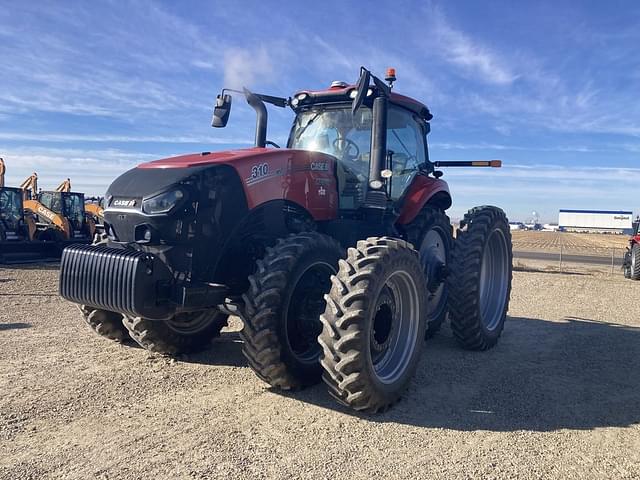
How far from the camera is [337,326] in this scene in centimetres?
402

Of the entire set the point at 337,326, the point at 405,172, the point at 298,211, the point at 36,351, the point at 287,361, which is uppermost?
the point at 405,172

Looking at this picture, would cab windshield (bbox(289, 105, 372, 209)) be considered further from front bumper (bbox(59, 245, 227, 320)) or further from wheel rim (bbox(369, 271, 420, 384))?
front bumper (bbox(59, 245, 227, 320))

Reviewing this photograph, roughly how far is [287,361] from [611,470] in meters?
2.41

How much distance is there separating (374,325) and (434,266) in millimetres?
2027

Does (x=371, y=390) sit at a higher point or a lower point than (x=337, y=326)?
lower

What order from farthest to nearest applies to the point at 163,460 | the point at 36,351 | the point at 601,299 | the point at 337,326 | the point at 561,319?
the point at 601,299, the point at 561,319, the point at 36,351, the point at 337,326, the point at 163,460

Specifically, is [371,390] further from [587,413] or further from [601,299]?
[601,299]

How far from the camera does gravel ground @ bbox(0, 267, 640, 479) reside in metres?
3.39

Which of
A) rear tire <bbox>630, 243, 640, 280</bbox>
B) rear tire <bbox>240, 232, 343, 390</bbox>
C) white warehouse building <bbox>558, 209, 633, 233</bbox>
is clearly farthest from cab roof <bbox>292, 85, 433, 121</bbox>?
white warehouse building <bbox>558, 209, 633, 233</bbox>

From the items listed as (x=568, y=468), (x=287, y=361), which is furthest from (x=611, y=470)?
(x=287, y=361)

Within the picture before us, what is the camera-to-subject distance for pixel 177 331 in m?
5.50

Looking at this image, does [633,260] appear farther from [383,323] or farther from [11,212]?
[11,212]

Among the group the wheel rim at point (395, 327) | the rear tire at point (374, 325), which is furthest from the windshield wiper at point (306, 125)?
the wheel rim at point (395, 327)

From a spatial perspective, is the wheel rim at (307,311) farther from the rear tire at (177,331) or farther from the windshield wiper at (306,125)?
the windshield wiper at (306,125)
